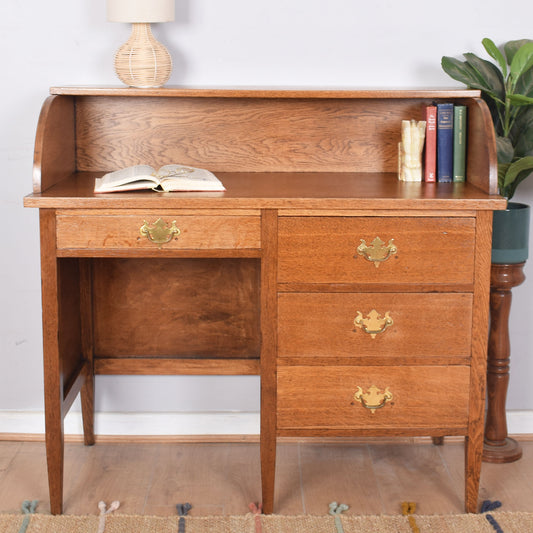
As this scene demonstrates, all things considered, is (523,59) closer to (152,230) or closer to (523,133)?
(523,133)

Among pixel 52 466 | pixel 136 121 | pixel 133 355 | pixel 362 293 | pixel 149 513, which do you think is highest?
pixel 136 121

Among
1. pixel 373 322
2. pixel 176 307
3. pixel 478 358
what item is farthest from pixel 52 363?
pixel 478 358

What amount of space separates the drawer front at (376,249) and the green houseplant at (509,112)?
1.09 feet

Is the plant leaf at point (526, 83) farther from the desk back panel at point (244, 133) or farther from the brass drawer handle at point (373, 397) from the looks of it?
the brass drawer handle at point (373, 397)

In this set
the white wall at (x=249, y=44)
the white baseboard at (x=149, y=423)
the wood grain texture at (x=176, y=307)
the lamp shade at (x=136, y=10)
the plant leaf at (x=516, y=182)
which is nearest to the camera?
the lamp shade at (x=136, y=10)

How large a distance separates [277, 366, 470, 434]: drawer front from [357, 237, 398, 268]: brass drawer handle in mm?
302

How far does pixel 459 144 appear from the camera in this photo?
2383mm

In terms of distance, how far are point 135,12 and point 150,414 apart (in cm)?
129

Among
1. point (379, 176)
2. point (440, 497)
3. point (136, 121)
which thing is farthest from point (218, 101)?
point (440, 497)

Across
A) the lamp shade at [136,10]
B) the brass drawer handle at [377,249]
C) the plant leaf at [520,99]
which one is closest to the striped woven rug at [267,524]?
the brass drawer handle at [377,249]

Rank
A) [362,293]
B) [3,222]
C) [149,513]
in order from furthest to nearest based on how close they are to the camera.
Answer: [3,222] → [149,513] → [362,293]

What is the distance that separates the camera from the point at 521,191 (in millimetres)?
2662

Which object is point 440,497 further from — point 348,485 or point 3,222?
point 3,222

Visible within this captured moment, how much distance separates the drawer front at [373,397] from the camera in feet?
7.19
